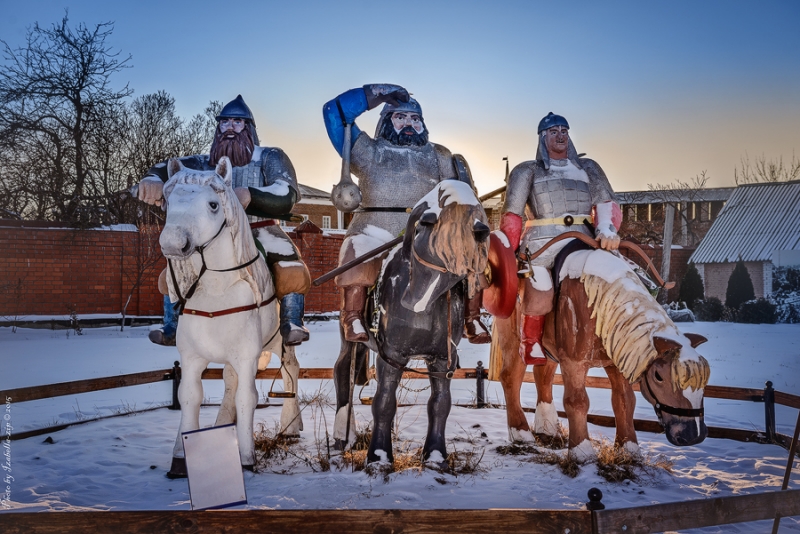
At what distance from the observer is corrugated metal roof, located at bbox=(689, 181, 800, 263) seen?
1423 cm

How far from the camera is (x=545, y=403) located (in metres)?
5.94

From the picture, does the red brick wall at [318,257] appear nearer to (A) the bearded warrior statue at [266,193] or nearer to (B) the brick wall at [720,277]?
(B) the brick wall at [720,277]

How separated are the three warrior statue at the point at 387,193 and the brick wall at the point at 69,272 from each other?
40.3ft

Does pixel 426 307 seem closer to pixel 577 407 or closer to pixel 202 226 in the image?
pixel 577 407

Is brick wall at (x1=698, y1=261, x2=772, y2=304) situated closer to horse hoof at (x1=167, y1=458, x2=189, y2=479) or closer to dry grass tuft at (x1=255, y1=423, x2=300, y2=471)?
dry grass tuft at (x1=255, y1=423, x2=300, y2=471)

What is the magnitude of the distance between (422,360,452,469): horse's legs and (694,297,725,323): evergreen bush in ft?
53.9

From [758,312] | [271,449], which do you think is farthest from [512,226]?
[758,312]

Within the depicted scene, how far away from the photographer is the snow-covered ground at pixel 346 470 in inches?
161

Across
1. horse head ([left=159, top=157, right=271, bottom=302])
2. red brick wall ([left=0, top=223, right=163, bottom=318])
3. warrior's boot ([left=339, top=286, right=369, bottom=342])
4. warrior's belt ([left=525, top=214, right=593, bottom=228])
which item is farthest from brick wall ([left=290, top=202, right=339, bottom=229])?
horse head ([left=159, top=157, right=271, bottom=302])

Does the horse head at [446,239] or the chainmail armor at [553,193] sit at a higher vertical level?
the chainmail armor at [553,193]

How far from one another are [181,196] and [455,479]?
2.70 metres

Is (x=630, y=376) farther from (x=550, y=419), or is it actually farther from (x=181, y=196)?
(x=181, y=196)

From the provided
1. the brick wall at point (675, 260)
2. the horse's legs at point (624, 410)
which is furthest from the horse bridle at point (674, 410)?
the brick wall at point (675, 260)

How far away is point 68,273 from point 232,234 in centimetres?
1360
